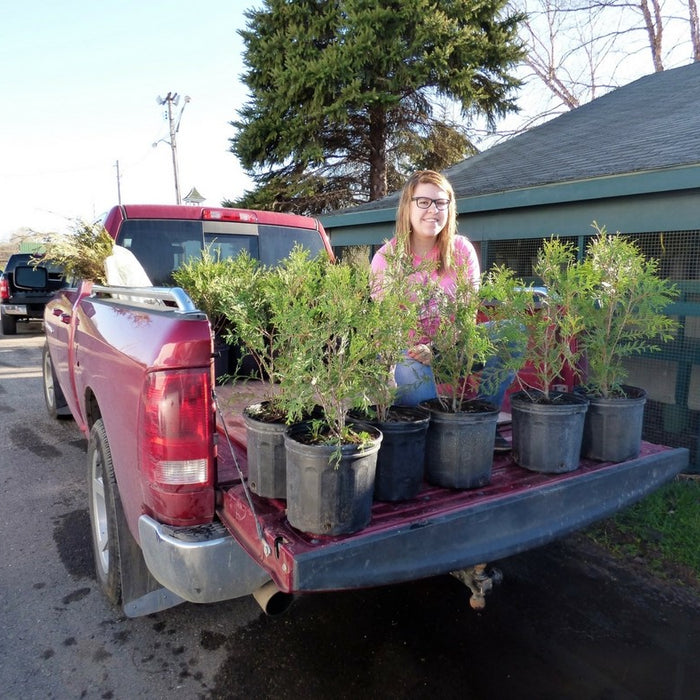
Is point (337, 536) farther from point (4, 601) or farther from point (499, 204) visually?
point (499, 204)

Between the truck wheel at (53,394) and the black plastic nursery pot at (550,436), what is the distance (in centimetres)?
469

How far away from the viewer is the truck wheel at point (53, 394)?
5.62 m

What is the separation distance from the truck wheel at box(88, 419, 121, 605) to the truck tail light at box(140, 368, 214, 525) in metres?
0.59

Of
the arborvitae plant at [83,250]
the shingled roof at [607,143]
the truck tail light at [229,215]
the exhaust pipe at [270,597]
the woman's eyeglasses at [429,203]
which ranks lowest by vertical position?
the exhaust pipe at [270,597]

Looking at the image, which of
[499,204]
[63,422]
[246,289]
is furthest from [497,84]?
[246,289]

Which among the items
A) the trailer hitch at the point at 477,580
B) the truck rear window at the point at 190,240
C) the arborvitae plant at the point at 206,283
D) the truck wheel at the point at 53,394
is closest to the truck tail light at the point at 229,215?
the truck rear window at the point at 190,240

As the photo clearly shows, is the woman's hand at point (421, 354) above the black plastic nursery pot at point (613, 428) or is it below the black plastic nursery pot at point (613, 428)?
above

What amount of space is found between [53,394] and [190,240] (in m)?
2.95

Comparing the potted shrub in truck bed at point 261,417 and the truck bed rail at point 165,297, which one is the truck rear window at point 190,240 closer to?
the truck bed rail at point 165,297

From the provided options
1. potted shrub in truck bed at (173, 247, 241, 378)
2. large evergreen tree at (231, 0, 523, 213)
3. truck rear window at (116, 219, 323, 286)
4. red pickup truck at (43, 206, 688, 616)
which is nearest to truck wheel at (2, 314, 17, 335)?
large evergreen tree at (231, 0, 523, 213)

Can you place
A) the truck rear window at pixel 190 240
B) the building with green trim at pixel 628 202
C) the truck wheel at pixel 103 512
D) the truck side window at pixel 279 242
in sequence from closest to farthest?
1. the truck wheel at pixel 103 512
2. the truck rear window at pixel 190 240
3. the truck side window at pixel 279 242
4. the building with green trim at pixel 628 202

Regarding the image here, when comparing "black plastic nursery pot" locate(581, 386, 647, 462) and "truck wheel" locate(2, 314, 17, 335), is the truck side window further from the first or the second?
"truck wheel" locate(2, 314, 17, 335)

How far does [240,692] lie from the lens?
2.26 m

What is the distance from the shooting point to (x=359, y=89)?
1518 cm
